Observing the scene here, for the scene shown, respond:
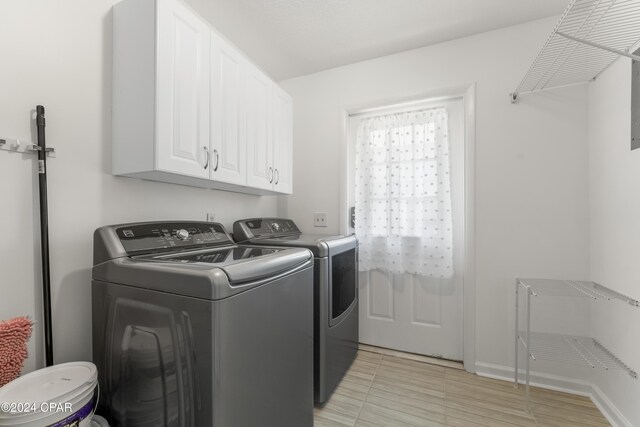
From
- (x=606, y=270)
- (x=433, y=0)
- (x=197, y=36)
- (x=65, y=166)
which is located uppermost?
(x=433, y=0)

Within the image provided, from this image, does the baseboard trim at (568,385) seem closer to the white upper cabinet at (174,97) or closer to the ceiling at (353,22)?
the white upper cabinet at (174,97)

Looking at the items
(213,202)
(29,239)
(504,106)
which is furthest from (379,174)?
(29,239)

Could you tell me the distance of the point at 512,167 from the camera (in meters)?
1.85

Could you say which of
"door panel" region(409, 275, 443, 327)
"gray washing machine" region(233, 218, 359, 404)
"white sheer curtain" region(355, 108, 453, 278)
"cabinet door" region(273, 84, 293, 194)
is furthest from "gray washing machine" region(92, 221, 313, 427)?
"door panel" region(409, 275, 443, 327)

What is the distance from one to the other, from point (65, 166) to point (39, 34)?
504 mm

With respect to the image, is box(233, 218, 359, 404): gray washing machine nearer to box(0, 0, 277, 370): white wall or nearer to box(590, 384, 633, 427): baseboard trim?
box(0, 0, 277, 370): white wall

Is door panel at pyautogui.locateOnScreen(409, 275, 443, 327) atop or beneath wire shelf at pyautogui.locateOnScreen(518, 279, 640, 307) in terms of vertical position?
beneath

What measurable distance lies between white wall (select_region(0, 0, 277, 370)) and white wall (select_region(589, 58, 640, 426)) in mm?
2510

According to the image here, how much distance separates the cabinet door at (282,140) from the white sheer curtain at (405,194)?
2.06 feet

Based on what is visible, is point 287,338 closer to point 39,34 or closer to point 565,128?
point 39,34

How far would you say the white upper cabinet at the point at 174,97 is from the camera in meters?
1.13

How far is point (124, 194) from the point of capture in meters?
1.30

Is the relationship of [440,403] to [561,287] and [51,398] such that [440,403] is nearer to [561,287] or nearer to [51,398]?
[561,287]

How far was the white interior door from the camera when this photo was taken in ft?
6.87
